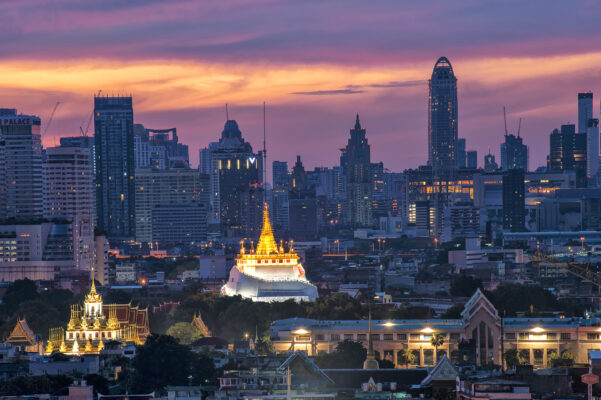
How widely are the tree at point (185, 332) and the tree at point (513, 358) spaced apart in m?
31.4

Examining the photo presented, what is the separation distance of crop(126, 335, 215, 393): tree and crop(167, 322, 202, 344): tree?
1321 inches

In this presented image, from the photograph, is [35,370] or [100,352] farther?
[100,352]

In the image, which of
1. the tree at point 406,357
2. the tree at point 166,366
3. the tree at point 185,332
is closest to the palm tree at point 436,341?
the tree at point 406,357

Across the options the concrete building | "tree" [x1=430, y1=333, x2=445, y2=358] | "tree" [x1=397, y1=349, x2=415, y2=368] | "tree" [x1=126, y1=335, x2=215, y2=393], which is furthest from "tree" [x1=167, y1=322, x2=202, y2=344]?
"tree" [x1=126, y1=335, x2=215, y2=393]

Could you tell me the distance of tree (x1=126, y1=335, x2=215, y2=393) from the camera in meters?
133

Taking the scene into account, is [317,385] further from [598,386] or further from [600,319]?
[600,319]

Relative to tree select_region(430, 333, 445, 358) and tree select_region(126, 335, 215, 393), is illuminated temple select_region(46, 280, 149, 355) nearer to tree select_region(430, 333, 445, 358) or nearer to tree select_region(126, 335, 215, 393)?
tree select_region(126, 335, 215, 393)

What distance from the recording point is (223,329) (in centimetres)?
19575

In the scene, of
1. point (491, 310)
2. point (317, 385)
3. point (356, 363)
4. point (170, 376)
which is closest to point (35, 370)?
point (170, 376)

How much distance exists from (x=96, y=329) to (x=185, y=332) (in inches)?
422

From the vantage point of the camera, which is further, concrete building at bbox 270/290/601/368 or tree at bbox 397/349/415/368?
concrete building at bbox 270/290/601/368

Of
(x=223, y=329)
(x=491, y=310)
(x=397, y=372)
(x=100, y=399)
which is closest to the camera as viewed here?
(x=100, y=399)

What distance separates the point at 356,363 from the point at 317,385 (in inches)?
1286

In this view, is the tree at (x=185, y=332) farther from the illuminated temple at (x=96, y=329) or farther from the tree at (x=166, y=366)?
the tree at (x=166, y=366)
